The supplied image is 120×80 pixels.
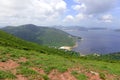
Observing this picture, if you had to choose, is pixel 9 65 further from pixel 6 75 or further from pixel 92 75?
pixel 92 75

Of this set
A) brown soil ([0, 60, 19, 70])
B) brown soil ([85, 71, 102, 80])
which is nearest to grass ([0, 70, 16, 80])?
brown soil ([0, 60, 19, 70])

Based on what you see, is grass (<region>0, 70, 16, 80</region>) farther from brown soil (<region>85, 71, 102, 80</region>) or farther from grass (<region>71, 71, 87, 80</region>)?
brown soil (<region>85, 71, 102, 80</region>)

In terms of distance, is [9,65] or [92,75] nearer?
[9,65]

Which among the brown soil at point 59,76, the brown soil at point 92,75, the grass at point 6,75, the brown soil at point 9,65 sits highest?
the brown soil at point 9,65

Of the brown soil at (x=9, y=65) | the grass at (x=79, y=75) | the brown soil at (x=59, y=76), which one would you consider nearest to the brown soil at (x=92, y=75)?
the grass at (x=79, y=75)

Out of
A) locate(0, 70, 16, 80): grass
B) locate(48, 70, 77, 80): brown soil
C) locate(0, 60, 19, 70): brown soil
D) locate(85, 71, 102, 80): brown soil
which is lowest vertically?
locate(85, 71, 102, 80): brown soil

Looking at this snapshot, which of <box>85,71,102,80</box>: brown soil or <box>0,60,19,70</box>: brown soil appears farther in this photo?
<box>85,71,102,80</box>: brown soil

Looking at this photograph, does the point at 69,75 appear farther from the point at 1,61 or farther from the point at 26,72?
the point at 1,61

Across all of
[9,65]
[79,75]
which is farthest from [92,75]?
[9,65]

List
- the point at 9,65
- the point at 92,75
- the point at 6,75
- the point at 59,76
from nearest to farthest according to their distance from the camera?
1. the point at 6,75
2. the point at 59,76
3. the point at 9,65
4. the point at 92,75

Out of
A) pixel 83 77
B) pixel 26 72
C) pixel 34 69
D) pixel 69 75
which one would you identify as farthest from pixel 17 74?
pixel 83 77

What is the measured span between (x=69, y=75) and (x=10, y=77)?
6.97 metres

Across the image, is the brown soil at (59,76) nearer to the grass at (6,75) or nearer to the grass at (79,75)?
the grass at (79,75)

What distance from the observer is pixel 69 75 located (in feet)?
77.7
